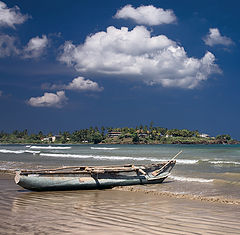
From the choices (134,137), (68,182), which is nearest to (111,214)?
(68,182)

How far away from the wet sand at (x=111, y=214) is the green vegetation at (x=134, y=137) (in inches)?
5080

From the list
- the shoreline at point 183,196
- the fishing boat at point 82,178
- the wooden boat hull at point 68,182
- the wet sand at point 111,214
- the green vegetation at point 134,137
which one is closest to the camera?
the wet sand at point 111,214

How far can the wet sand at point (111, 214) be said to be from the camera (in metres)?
5.91

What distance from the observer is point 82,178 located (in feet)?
37.4

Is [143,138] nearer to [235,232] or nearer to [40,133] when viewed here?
[40,133]

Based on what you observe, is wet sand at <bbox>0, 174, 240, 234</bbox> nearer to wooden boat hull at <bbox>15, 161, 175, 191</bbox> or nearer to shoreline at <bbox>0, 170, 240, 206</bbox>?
shoreline at <bbox>0, 170, 240, 206</bbox>

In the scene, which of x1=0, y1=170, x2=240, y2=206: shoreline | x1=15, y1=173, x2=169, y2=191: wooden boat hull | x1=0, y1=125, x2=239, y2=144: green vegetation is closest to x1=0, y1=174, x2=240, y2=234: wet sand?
x1=0, y1=170, x2=240, y2=206: shoreline

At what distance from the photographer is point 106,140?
5773 inches

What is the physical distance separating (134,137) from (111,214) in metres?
132

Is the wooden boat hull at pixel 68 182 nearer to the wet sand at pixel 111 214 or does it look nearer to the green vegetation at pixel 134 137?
the wet sand at pixel 111 214

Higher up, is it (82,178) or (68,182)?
(82,178)

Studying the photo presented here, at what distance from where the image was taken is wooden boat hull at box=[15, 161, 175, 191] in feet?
34.4

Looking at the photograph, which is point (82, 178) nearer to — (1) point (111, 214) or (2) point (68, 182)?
(2) point (68, 182)

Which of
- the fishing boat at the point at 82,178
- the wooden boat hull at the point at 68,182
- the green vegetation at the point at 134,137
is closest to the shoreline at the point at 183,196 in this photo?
the wooden boat hull at the point at 68,182
